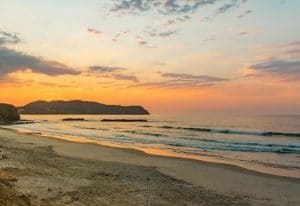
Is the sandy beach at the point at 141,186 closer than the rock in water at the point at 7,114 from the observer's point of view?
Yes

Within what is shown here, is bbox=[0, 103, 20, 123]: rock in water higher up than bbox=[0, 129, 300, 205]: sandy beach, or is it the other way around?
bbox=[0, 103, 20, 123]: rock in water

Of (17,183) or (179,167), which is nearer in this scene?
(17,183)

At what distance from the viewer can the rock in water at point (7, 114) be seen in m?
101

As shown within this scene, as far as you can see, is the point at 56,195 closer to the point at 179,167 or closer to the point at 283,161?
the point at 179,167

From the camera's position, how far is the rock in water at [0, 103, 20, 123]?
10116 cm

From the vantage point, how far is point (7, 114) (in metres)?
103

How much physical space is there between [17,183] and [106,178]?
4521 mm

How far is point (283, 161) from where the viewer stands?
27.4 m

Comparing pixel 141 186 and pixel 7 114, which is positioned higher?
pixel 7 114

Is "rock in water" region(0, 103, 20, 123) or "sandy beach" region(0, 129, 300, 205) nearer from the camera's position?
"sandy beach" region(0, 129, 300, 205)

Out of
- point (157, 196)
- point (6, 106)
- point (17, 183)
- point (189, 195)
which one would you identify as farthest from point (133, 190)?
point (6, 106)

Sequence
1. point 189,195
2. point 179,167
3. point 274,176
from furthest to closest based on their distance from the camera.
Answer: point 179,167
point 274,176
point 189,195

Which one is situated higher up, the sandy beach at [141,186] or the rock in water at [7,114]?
the rock in water at [7,114]

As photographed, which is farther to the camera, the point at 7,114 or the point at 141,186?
the point at 7,114
